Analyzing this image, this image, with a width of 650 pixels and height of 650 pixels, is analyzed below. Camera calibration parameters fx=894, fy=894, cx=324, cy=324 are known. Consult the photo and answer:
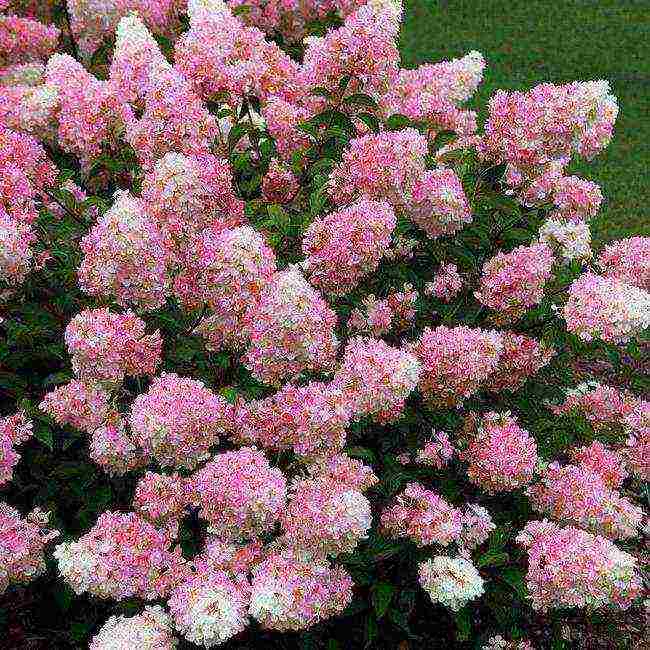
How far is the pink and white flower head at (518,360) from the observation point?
2459mm

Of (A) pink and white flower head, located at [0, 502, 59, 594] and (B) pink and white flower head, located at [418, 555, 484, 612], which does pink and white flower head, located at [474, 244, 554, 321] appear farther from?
(A) pink and white flower head, located at [0, 502, 59, 594]

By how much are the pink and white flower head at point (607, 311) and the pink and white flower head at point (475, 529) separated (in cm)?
54

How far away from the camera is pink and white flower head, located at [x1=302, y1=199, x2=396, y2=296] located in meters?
2.09

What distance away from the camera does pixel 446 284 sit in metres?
2.56

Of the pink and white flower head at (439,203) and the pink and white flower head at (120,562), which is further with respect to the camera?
the pink and white flower head at (439,203)

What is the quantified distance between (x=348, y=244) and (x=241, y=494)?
0.65 metres

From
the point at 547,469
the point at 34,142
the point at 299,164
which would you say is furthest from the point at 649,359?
the point at 34,142

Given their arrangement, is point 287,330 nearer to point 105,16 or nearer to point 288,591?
point 288,591

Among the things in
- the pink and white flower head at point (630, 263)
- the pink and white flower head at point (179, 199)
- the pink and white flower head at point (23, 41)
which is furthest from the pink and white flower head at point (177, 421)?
the pink and white flower head at point (23, 41)

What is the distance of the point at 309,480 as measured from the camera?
1.91 metres

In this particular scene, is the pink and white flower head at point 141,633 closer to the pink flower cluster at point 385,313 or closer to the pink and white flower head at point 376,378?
the pink and white flower head at point 376,378

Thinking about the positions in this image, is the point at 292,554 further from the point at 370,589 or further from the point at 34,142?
the point at 34,142

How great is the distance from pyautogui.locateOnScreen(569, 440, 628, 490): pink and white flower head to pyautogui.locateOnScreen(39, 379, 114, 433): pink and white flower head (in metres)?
1.29

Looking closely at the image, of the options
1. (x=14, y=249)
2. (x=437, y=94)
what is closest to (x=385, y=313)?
(x=437, y=94)
